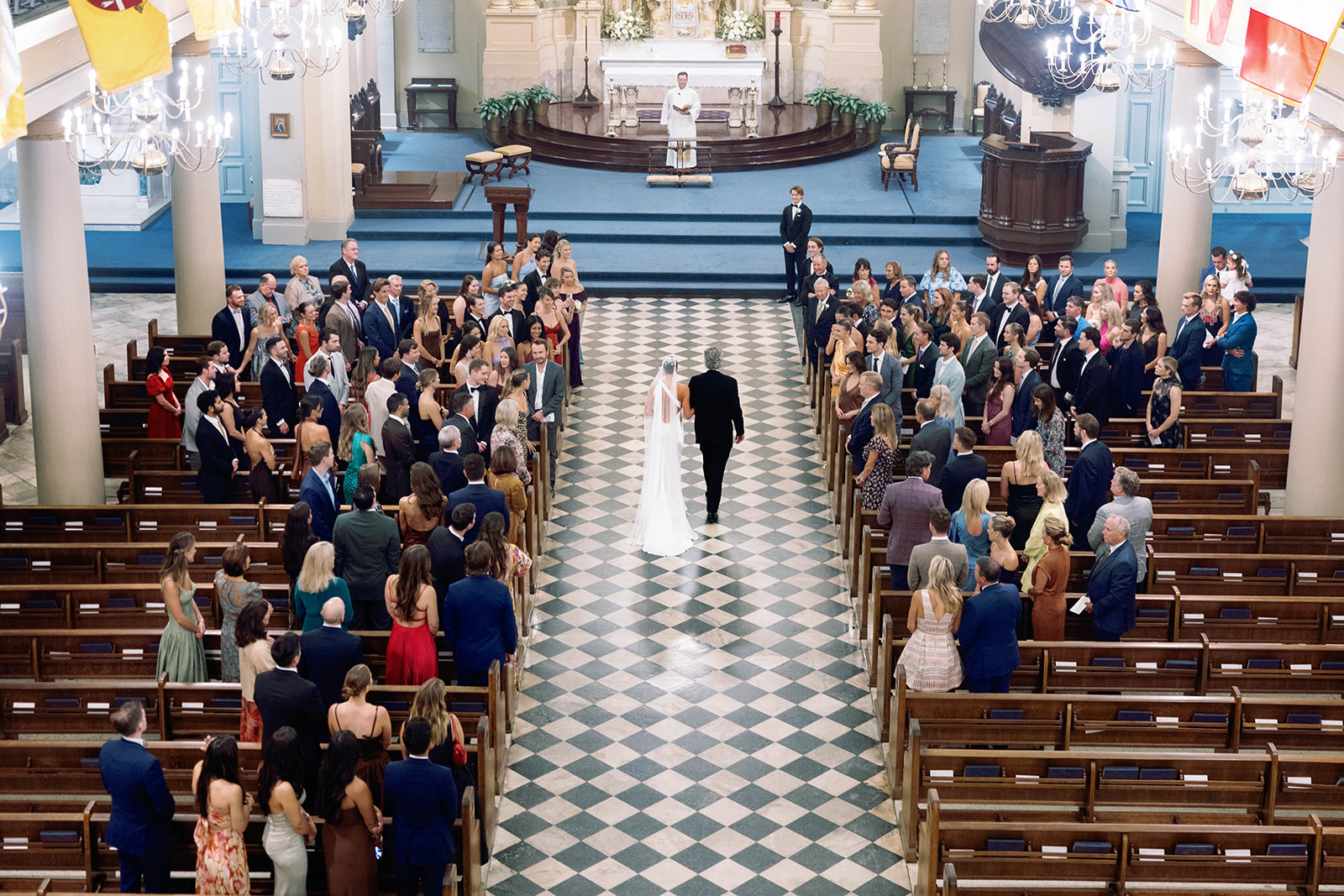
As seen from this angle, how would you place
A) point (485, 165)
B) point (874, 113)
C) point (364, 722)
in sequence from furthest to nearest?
point (874, 113), point (485, 165), point (364, 722)

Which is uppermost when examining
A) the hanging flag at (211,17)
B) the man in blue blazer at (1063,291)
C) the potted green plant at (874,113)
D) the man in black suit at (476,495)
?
the hanging flag at (211,17)

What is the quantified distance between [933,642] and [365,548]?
334cm

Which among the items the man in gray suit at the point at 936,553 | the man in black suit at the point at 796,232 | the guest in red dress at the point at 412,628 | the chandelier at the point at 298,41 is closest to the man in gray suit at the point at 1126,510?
the man in gray suit at the point at 936,553

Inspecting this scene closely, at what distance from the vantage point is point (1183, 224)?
51.2ft

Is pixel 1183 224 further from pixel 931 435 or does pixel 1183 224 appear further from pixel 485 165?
pixel 485 165

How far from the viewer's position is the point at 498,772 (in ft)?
29.6

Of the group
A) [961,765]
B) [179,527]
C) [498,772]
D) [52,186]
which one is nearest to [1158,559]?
[961,765]

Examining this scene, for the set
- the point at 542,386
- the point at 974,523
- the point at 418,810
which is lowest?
the point at 418,810

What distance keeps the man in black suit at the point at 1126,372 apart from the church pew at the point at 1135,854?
5.70 meters

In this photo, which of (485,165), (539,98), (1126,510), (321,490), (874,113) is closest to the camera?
(1126,510)

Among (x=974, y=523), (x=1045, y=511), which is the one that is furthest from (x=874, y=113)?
(x=1045, y=511)

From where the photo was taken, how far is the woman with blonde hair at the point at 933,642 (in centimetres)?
859

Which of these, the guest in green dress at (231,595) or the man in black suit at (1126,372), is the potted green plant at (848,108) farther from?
the guest in green dress at (231,595)

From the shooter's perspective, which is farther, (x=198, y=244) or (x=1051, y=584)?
(x=198, y=244)
